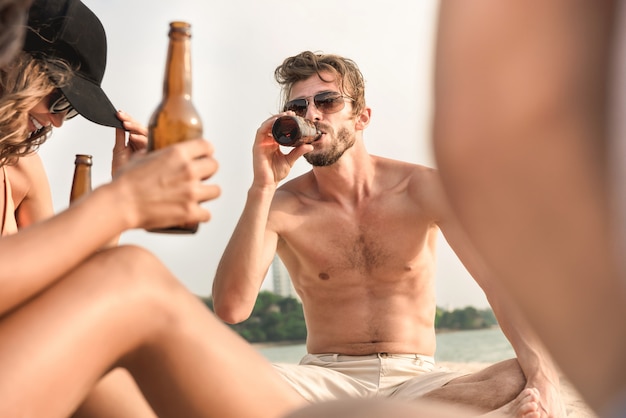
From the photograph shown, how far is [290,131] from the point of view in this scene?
3.64 metres

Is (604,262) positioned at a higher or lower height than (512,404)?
higher

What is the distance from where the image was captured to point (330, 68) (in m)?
4.41

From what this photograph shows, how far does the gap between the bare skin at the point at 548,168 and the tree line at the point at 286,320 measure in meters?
22.1

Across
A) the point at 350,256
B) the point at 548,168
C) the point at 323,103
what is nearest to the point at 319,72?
the point at 323,103

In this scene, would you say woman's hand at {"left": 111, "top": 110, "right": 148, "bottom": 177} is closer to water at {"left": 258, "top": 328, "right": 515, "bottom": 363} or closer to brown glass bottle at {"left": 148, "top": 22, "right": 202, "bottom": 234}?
brown glass bottle at {"left": 148, "top": 22, "right": 202, "bottom": 234}

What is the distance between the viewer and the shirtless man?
3.40 metres

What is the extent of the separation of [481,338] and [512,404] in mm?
20426

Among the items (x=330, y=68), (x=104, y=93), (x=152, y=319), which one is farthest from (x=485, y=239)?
(x=330, y=68)

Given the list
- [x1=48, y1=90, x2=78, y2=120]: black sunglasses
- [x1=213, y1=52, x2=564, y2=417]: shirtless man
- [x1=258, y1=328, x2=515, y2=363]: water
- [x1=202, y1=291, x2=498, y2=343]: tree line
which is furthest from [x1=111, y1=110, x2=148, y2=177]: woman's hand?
[x1=202, y1=291, x2=498, y2=343]: tree line

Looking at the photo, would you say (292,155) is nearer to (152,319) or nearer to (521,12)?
(152,319)

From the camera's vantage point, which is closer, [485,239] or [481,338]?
[485,239]

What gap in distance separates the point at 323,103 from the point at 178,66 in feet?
7.91

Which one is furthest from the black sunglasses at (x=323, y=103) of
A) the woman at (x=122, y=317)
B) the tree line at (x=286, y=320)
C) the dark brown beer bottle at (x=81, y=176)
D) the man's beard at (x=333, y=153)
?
the tree line at (x=286, y=320)

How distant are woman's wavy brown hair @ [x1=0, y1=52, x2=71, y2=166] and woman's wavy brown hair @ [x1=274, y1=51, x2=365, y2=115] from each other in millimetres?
2180
